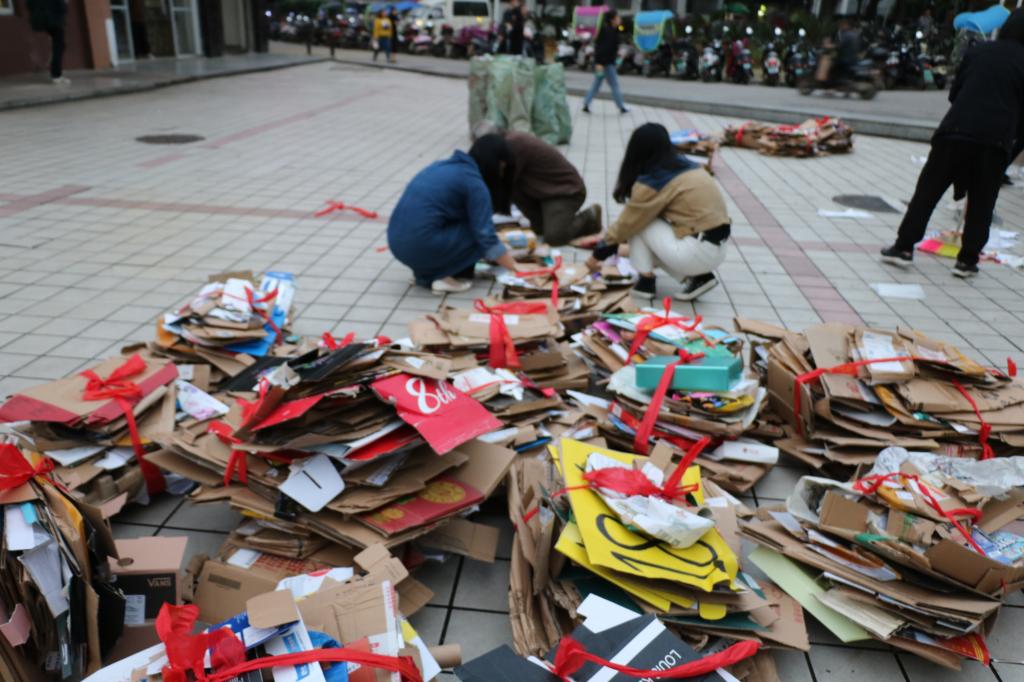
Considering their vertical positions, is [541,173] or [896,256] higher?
[541,173]

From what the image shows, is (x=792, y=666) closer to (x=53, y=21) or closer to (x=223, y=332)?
(x=223, y=332)

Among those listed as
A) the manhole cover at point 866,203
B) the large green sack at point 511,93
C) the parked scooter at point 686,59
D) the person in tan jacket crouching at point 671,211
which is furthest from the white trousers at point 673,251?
the parked scooter at point 686,59

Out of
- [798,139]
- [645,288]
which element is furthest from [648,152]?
[798,139]

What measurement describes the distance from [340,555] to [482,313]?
1677 millimetres

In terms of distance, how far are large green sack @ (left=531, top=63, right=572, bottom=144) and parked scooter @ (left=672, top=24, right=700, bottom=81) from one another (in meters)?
11.1

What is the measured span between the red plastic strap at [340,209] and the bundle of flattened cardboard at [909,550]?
491 centimetres

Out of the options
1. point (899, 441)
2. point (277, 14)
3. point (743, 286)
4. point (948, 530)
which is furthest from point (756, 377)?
point (277, 14)

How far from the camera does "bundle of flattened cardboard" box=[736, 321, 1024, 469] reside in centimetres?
299

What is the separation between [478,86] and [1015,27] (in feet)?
21.6

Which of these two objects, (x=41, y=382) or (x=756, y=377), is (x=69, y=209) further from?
(x=756, y=377)

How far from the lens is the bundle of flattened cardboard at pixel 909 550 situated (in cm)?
217

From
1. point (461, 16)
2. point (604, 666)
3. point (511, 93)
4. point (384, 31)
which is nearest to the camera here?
point (604, 666)

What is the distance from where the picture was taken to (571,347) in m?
3.78

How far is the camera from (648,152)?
16.0 feet
